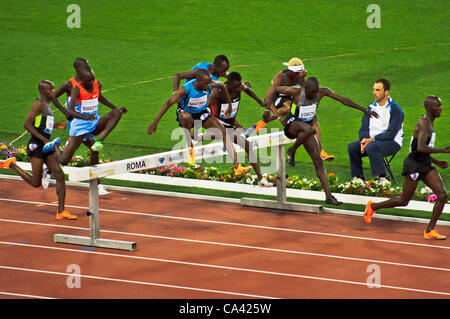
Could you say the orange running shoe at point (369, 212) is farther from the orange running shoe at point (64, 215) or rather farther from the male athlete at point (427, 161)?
the orange running shoe at point (64, 215)

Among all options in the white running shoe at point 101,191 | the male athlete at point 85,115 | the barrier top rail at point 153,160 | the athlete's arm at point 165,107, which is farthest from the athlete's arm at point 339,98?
the white running shoe at point 101,191

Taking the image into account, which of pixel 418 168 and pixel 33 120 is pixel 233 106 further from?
pixel 418 168

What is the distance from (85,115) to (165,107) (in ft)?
3.70

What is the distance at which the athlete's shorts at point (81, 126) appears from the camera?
1310 centimetres

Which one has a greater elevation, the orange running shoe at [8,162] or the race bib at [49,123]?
the race bib at [49,123]

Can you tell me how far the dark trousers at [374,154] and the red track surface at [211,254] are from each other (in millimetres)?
1333

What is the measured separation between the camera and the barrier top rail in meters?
11.4

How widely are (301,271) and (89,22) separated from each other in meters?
19.3

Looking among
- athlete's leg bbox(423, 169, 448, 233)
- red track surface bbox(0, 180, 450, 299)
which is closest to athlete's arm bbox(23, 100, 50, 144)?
red track surface bbox(0, 180, 450, 299)

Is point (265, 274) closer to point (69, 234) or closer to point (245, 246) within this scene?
point (245, 246)

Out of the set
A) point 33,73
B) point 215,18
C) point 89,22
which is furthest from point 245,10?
point 33,73

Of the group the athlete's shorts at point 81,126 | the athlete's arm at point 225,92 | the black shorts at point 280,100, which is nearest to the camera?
the athlete's shorts at point 81,126

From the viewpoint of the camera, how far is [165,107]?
501 inches

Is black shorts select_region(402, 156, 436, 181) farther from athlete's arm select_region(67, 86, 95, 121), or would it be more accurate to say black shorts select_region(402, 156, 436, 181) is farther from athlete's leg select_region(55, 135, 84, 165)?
athlete's leg select_region(55, 135, 84, 165)
